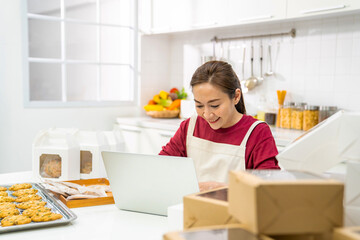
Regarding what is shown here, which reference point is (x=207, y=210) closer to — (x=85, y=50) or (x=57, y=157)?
(x=57, y=157)

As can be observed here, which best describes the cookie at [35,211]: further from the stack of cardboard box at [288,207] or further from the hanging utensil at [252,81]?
the hanging utensil at [252,81]

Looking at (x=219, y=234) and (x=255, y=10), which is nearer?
(x=219, y=234)

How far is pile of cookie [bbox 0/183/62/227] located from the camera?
1192mm

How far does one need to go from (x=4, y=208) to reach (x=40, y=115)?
230 centimetres

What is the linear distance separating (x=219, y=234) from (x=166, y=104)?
3.27 meters

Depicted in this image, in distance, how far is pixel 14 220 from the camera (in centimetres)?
118

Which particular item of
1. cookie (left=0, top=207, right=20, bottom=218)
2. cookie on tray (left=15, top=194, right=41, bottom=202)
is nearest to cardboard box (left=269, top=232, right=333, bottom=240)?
cookie (left=0, top=207, right=20, bottom=218)

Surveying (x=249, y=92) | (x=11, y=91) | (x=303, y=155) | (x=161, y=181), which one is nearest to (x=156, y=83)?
(x=249, y=92)

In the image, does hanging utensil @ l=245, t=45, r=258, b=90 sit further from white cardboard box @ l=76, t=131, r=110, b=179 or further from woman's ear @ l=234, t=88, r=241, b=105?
white cardboard box @ l=76, t=131, r=110, b=179

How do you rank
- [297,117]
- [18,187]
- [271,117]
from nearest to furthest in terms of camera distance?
[18,187], [297,117], [271,117]

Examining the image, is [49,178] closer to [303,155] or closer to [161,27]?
[303,155]

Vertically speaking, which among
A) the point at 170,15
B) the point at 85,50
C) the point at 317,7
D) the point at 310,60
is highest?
the point at 170,15

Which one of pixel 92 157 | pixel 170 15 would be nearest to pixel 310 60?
pixel 170 15

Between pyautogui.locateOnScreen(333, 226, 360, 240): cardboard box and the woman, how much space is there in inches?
36.1
